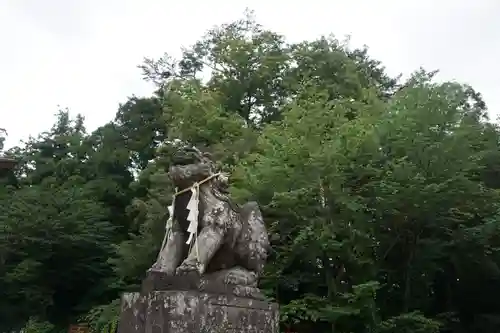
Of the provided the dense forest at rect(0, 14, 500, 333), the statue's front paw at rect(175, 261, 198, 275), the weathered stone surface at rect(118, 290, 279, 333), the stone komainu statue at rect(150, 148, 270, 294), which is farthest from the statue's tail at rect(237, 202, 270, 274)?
the dense forest at rect(0, 14, 500, 333)

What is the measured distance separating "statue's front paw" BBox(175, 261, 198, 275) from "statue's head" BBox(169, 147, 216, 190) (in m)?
0.74

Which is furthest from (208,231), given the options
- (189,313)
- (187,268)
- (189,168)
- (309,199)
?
(309,199)

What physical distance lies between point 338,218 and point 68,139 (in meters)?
13.5

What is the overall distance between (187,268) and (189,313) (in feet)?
1.25

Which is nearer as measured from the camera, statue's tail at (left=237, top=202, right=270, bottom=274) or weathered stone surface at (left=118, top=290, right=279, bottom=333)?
weathered stone surface at (left=118, top=290, right=279, bottom=333)

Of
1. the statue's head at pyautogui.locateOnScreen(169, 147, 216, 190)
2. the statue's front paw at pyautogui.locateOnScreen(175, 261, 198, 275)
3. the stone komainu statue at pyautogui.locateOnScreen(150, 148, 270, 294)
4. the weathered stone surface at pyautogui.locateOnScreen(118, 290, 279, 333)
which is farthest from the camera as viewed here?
the statue's head at pyautogui.locateOnScreen(169, 147, 216, 190)

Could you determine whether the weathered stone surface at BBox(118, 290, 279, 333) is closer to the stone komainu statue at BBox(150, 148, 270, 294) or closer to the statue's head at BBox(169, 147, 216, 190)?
the stone komainu statue at BBox(150, 148, 270, 294)

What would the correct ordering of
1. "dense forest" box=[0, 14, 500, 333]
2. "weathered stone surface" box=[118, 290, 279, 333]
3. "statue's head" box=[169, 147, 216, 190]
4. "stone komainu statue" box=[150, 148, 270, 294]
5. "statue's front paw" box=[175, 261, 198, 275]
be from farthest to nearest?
"dense forest" box=[0, 14, 500, 333] < "statue's head" box=[169, 147, 216, 190] < "stone komainu statue" box=[150, 148, 270, 294] < "statue's front paw" box=[175, 261, 198, 275] < "weathered stone surface" box=[118, 290, 279, 333]

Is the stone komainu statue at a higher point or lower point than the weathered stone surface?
higher

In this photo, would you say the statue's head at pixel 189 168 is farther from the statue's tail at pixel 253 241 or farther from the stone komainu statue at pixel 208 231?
the statue's tail at pixel 253 241

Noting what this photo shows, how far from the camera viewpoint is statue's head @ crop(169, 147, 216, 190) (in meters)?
5.67

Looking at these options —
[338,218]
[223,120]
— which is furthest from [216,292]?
[223,120]

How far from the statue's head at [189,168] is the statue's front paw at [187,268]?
74cm

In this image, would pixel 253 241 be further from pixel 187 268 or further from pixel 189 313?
pixel 189 313
